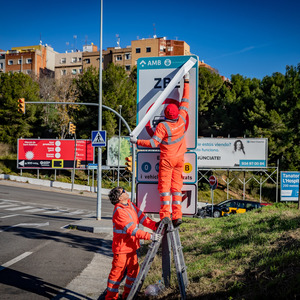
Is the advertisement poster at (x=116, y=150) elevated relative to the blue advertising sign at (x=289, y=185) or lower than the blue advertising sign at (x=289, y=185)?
elevated

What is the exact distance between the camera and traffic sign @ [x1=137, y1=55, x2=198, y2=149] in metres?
5.83

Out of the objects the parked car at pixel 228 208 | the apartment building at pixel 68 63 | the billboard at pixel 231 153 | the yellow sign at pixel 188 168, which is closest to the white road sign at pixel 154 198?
the yellow sign at pixel 188 168

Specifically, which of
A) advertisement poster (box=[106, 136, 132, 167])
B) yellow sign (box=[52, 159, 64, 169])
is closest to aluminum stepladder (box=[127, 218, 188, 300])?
advertisement poster (box=[106, 136, 132, 167])

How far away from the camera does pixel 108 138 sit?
43125mm

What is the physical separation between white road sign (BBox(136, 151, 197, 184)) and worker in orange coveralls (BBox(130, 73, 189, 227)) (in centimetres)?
34

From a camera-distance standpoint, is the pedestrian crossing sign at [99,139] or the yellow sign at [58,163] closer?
the pedestrian crossing sign at [99,139]

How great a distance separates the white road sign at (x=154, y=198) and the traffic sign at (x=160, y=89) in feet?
2.26

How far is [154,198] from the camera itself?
5879 millimetres

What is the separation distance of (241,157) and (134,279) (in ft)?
124

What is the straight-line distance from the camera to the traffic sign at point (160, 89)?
5.83 metres

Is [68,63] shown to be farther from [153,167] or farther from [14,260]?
[153,167]

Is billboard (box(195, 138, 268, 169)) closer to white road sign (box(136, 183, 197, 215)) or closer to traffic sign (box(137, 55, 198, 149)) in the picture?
traffic sign (box(137, 55, 198, 149))

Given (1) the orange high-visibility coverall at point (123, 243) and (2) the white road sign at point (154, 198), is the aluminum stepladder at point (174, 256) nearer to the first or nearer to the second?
(1) the orange high-visibility coverall at point (123, 243)

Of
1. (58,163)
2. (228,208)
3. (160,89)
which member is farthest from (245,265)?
(58,163)
